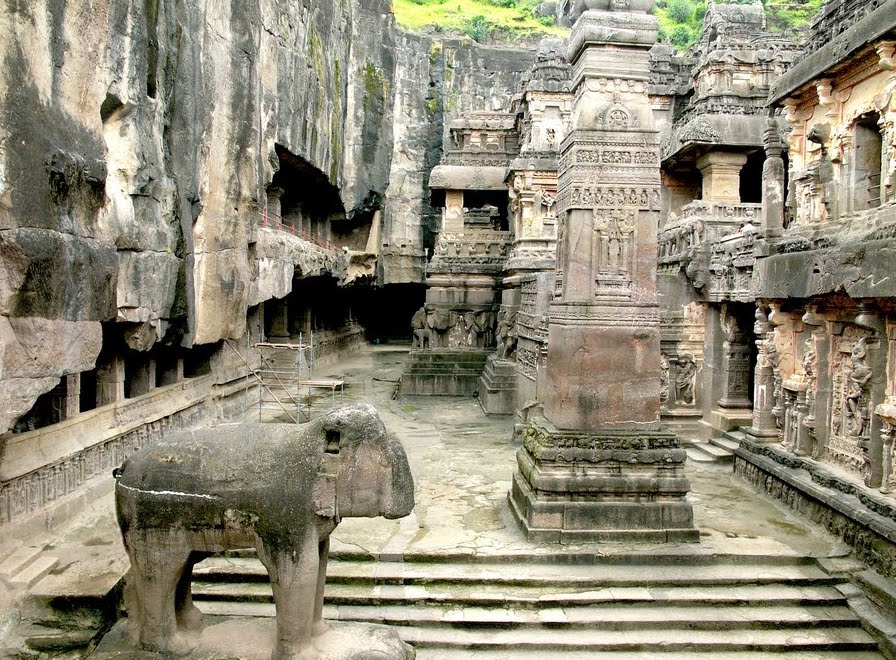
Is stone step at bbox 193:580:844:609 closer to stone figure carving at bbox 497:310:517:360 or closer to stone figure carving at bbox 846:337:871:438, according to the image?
stone figure carving at bbox 846:337:871:438

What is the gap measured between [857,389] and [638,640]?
3.92 m

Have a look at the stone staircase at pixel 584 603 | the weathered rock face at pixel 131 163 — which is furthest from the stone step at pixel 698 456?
the weathered rock face at pixel 131 163

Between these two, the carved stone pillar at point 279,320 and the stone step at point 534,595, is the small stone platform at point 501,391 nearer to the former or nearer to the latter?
the carved stone pillar at point 279,320

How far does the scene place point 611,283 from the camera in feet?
23.3

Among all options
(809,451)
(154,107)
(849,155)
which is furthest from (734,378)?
(154,107)

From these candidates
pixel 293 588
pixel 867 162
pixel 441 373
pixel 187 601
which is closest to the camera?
pixel 293 588

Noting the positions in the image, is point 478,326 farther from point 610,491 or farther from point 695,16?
point 695,16

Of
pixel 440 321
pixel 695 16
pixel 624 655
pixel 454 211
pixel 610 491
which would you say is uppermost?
pixel 695 16

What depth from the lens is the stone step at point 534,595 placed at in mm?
6055

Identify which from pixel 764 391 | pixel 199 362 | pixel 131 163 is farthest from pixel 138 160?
pixel 764 391

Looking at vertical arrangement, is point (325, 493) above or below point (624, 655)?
above

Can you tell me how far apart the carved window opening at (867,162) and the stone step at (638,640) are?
474 centimetres

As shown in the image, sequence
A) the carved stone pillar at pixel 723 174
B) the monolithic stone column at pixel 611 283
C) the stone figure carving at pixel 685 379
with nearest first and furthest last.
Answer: the monolithic stone column at pixel 611 283 < the stone figure carving at pixel 685 379 < the carved stone pillar at pixel 723 174

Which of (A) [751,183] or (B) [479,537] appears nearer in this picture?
(B) [479,537]
